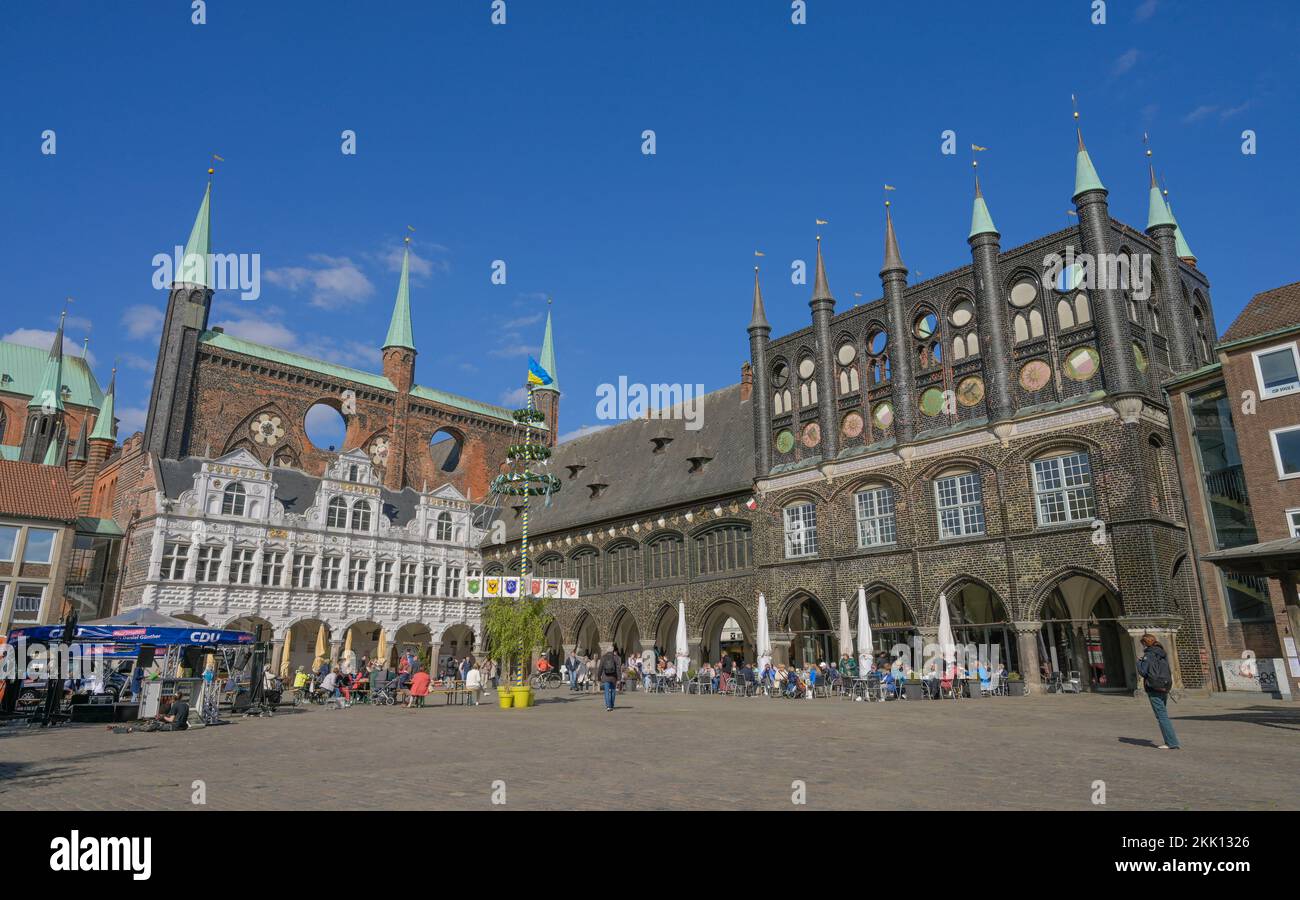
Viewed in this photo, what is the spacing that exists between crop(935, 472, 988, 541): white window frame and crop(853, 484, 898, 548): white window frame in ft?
5.81

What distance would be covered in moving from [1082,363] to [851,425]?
907cm

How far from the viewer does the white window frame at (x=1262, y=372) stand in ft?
81.1

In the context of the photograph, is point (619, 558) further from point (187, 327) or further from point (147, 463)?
point (187, 327)

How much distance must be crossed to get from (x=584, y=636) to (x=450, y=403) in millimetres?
22048

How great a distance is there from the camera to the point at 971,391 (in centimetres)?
3053

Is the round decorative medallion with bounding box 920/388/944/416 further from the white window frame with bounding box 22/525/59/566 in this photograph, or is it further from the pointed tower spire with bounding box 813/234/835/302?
the white window frame with bounding box 22/525/59/566

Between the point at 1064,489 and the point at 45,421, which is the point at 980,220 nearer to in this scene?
the point at 1064,489

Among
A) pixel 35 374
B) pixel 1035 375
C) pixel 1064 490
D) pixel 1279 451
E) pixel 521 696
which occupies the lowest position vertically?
pixel 521 696

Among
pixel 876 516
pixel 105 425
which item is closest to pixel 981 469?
pixel 876 516

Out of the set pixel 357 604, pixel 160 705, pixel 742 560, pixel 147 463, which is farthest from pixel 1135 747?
pixel 147 463

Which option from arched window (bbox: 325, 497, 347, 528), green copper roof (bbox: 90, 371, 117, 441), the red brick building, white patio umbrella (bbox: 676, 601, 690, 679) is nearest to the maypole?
white patio umbrella (bbox: 676, 601, 690, 679)

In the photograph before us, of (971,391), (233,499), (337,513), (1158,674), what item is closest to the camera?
(1158,674)

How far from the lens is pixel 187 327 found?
48719mm
